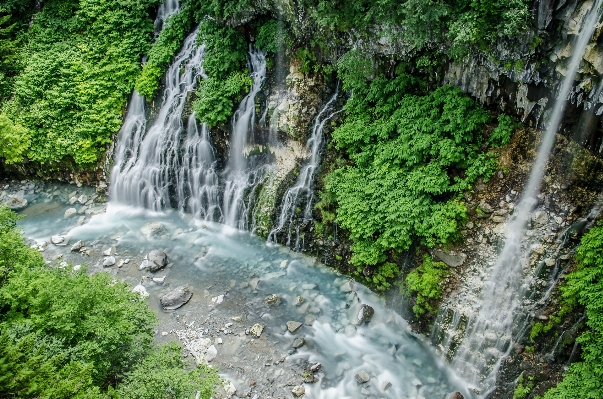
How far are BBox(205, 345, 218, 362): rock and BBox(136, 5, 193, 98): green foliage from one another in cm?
1103

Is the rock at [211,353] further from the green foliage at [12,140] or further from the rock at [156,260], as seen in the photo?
the green foliage at [12,140]

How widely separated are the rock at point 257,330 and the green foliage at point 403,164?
3.26 metres

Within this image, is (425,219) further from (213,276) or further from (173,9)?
(173,9)

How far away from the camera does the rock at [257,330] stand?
11.8 meters

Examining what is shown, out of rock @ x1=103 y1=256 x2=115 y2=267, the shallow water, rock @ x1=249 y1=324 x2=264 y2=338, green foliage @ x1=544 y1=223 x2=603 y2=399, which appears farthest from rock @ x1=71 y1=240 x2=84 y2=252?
green foliage @ x1=544 y1=223 x2=603 y2=399

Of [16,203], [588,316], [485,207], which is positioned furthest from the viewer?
[16,203]

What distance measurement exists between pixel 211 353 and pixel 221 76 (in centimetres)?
974

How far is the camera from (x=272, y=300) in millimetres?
12914

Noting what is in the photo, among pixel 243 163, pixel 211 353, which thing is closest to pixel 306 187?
pixel 243 163

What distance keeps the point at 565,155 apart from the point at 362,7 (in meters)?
6.40

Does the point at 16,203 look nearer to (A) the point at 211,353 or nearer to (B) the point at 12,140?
(B) the point at 12,140

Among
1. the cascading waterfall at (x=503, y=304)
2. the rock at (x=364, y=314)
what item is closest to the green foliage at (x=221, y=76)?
the rock at (x=364, y=314)

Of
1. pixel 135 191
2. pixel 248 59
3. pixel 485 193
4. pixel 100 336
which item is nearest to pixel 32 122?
pixel 135 191

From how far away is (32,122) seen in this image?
60.9ft
